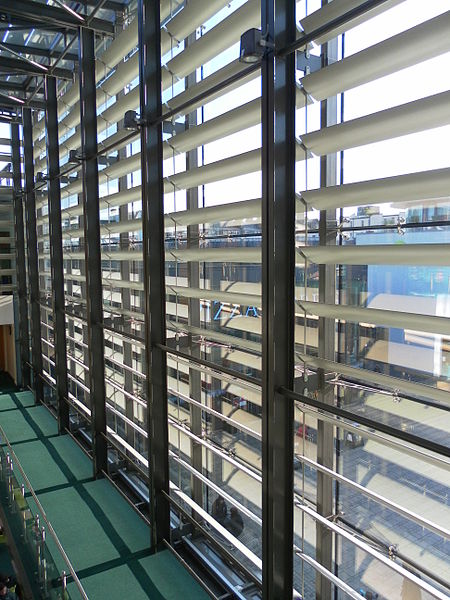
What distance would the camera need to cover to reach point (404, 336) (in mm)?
3570

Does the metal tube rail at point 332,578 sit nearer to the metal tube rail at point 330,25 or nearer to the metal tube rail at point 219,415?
the metal tube rail at point 219,415

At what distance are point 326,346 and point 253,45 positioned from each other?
2.24 metres

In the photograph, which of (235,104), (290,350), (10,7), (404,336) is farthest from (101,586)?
(10,7)

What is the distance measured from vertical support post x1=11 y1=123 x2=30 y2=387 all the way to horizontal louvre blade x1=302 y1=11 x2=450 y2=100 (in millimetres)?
10529

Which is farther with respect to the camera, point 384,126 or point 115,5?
point 115,5

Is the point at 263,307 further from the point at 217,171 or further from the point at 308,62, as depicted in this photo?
the point at 308,62

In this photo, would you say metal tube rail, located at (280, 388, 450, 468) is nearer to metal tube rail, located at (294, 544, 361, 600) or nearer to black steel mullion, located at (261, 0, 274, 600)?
black steel mullion, located at (261, 0, 274, 600)

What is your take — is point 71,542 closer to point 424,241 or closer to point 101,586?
point 101,586

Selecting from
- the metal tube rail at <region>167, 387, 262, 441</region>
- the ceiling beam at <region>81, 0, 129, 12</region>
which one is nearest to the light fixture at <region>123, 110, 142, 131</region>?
the ceiling beam at <region>81, 0, 129, 12</region>

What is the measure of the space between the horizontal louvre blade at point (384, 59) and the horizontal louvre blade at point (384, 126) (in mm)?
274

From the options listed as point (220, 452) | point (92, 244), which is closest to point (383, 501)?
point (220, 452)

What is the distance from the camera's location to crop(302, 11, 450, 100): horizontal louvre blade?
9.59 feet

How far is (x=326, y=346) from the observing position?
13.6 feet

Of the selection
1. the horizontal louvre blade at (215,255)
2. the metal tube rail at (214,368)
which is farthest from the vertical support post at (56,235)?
the metal tube rail at (214,368)
